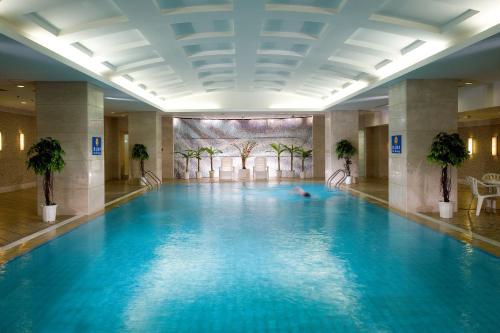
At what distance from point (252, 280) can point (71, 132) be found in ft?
23.0

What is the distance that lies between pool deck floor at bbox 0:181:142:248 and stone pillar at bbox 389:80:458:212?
821 cm

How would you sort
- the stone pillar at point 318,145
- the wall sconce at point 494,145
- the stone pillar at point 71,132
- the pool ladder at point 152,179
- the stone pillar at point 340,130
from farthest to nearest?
the stone pillar at point 318,145 → the pool ladder at point 152,179 → the stone pillar at point 340,130 → the wall sconce at point 494,145 → the stone pillar at point 71,132

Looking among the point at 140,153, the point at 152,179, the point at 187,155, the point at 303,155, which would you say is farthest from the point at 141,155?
the point at 303,155

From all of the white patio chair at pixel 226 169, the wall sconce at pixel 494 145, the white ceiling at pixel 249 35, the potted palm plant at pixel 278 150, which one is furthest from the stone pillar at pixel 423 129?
the white patio chair at pixel 226 169

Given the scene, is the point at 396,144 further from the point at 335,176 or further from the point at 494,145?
the point at 494,145

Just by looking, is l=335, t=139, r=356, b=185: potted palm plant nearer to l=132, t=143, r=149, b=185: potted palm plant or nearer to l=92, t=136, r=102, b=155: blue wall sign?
l=132, t=143, r=149, b=185: potted palm plant

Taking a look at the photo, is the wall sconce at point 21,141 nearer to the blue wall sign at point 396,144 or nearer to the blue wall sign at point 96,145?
the blue wall sign at point 96,145

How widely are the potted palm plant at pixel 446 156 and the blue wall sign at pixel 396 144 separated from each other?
101cm

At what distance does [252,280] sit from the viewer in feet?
17.7

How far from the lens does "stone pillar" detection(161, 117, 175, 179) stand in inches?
904

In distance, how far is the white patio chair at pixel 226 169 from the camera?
23.0m

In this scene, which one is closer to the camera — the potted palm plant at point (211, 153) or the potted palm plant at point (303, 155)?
the potted palm plant at point (303, 155)

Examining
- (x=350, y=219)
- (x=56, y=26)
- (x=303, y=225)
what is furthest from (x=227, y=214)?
(x=56, y=26)

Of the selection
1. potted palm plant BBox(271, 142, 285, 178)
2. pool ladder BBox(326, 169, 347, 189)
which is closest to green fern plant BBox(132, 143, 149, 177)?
potted palm plant BBox(271, 142, 285, 178)
